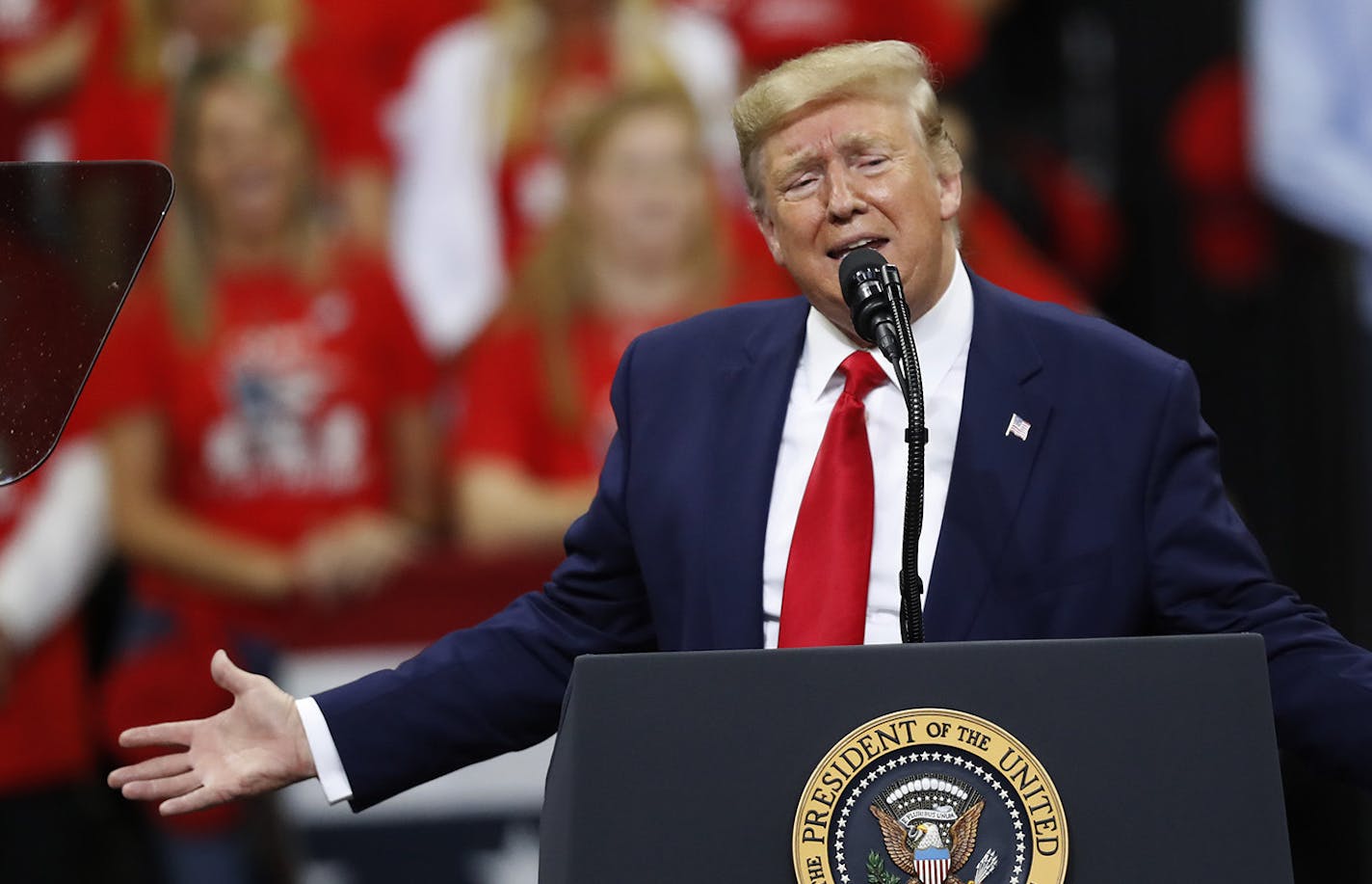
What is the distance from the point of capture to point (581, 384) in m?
4.52

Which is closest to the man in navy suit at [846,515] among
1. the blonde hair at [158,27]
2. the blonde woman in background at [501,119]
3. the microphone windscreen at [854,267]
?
the microphone windscreen at [854,267]

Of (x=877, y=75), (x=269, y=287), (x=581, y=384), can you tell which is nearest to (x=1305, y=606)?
(x=877, y=75)

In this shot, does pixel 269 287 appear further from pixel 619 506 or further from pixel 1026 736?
pixel 1026 736

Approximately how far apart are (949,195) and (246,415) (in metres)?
2.72

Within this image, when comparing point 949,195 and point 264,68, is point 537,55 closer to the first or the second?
point 264,68

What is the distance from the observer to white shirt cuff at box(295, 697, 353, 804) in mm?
1995

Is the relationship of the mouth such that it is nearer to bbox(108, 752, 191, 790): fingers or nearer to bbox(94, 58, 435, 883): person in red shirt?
bbox(108, 752, 191, 790): fingers

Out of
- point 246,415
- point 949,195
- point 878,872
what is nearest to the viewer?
point 878,872

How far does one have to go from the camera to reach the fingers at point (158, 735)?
75.6 inches

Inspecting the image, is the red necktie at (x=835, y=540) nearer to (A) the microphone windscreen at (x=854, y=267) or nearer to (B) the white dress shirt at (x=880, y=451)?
(B) the white dress shirt at (x=880, y=451)

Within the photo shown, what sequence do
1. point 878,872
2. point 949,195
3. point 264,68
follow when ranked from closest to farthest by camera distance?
point 878,872 < point 949,195 < point 264,68

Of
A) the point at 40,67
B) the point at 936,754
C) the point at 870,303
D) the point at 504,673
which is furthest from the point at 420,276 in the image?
the point at 936,754

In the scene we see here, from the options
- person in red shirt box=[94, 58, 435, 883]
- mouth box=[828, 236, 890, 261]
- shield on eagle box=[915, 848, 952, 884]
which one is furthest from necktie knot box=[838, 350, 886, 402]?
person in red shirt box=[94, 58, 435, 883]

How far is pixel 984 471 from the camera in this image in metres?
1.97
